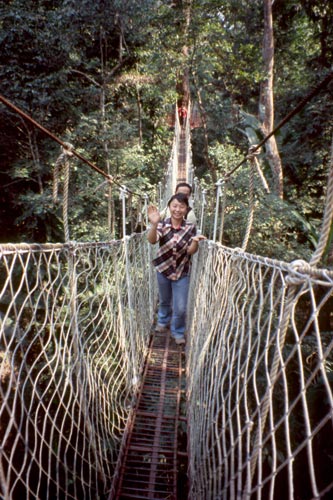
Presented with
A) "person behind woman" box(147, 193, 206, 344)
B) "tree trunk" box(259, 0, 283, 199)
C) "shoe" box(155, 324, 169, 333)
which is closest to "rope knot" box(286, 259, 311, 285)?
"person behind woman" box(147, 193, 206, 344)

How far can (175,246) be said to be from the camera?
5.31 ft

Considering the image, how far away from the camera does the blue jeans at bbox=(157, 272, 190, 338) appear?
171cm

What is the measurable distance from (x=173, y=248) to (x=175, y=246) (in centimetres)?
2

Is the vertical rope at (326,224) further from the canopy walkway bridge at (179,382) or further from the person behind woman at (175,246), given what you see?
the person behind woman at (175,246)

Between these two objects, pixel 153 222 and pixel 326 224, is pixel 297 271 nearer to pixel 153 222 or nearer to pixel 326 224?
pixel 326 224

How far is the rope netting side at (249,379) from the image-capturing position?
1.51ft

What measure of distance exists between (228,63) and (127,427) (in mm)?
5086

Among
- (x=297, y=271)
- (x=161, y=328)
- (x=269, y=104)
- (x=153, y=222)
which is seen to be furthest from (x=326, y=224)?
(x=269, y=104)

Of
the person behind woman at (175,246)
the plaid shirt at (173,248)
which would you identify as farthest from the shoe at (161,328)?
the plaid shirt at (173,248)

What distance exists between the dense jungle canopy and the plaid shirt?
6.29ft

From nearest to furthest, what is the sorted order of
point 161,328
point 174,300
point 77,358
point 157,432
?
1. point 77,358
2. point 157,432
3. point 174,300
4. point 161,328

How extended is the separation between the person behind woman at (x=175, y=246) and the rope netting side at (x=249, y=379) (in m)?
0.07

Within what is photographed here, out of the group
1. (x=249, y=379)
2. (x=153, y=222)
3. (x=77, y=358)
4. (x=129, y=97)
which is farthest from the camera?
(x=129, y=97)

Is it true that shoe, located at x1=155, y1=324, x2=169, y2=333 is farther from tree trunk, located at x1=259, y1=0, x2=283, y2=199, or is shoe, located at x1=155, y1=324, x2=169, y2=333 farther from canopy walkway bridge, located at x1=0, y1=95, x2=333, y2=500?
tree trunk, located at x1=259, y1=0, x2=283, y2=199
